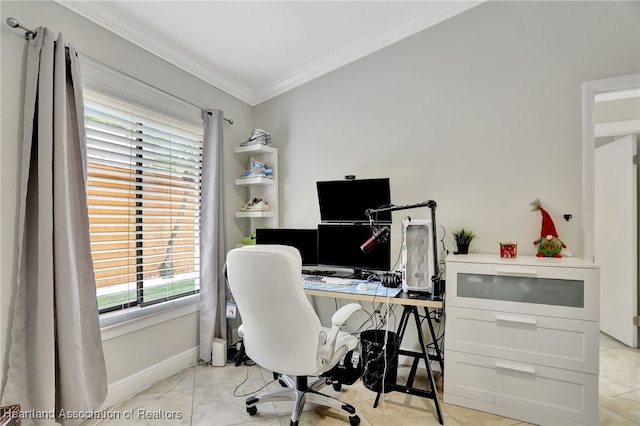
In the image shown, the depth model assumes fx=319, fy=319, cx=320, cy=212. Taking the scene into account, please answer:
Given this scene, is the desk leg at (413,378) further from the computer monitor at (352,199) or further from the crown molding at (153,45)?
the crown molding at (153,45)

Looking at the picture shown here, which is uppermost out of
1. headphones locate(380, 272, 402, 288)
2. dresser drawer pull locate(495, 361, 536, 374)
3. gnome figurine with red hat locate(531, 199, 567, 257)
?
gnome figurine with red hat locate(531, 199, 567, 257)

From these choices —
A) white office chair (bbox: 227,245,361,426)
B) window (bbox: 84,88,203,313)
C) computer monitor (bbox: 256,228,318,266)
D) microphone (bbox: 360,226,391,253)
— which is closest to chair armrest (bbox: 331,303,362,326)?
white office chair (bbox: 227,245,361,426)

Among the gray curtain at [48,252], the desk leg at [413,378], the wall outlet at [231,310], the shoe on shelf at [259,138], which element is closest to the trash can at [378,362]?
the desk leg at [413,378]

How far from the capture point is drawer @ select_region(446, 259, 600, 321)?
1.80 metres

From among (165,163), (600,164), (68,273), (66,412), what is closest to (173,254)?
(165,163)

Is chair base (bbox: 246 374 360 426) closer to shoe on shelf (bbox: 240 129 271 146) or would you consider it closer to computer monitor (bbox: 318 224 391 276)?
computer monitor (bbox: 318 224 391 276)

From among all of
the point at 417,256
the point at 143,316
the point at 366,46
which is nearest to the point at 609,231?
the point at 417,256

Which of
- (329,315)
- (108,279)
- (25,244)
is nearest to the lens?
(25,244)

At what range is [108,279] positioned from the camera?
2137 mm

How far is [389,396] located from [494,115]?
7.11 feet

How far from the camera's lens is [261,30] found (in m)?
2.43

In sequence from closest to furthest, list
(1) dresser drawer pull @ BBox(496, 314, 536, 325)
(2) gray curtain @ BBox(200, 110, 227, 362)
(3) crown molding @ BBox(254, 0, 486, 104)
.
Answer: (1) dresser drawer pull @ BBox(496, 314, 536, 325), (3) crown molding @ BBox(254, 0, 486, 104), (2) gray curtain @ BBox(200, 110, 227, 362)

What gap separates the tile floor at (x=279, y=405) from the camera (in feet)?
6.25

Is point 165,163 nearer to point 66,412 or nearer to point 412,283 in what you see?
point 66,412
